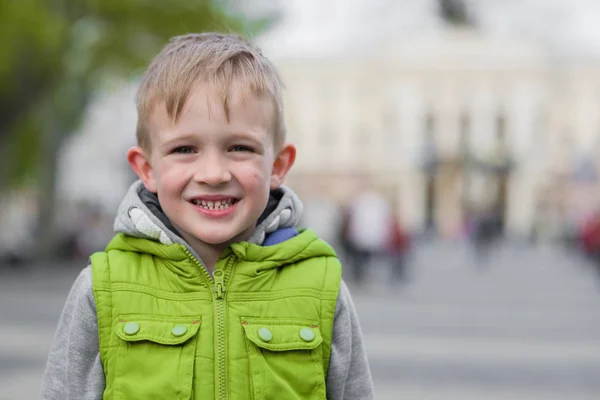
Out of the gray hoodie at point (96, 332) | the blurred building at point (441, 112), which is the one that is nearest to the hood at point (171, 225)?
the gray hoodie at point (96, 332)

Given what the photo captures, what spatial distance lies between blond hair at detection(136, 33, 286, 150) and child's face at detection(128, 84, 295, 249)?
0.06 feet

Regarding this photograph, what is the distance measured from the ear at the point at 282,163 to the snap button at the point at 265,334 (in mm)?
338

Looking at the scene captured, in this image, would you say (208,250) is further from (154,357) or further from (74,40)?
(74,40)

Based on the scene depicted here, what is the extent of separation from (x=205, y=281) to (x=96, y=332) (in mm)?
241

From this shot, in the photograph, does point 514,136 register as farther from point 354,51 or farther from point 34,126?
point 34,126

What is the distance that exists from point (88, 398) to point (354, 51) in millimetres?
80891

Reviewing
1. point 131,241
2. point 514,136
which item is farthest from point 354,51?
point 131,241

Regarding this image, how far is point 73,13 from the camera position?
1941 cm

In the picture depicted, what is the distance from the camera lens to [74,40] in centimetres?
1969

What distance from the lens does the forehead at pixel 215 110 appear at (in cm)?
194

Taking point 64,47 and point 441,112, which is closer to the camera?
point 64,47

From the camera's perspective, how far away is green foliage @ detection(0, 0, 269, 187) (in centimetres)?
1648

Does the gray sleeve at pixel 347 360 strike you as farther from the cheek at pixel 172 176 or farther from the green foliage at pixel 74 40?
the green foliage at pixel 74 40

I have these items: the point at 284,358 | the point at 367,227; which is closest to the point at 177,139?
the point at 284,358
